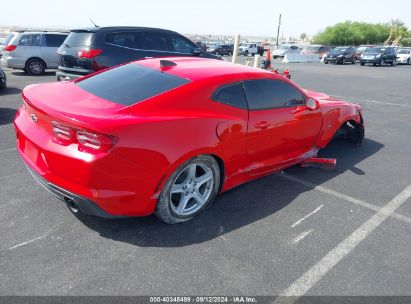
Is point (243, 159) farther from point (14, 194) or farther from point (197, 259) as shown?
point (14, 194)

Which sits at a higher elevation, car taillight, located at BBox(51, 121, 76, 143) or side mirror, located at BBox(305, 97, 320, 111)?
side mirror, located at BBox(305, 97, 320, 111)

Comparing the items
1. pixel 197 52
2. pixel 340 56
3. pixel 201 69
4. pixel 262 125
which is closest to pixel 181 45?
pixel 197 52

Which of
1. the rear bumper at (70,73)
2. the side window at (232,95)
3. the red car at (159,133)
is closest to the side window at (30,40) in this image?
the rear bumper at (70,73)

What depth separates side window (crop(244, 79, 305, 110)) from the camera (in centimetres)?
363

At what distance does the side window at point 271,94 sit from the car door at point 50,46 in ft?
38.0

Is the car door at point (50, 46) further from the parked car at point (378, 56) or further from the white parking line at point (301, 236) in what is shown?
the parked car at point (378, 56)

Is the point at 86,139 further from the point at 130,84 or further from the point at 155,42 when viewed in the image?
the point at 155,42

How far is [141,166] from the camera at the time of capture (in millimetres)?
2695

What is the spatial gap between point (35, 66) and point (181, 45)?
729 cm

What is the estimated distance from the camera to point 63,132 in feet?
8.80

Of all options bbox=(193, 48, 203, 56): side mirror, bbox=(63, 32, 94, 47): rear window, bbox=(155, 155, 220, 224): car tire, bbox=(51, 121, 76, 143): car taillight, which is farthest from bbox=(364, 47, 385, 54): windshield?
bbox=(51, 121, 76, 143): car taillight

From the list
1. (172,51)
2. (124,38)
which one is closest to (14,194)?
(124,38)

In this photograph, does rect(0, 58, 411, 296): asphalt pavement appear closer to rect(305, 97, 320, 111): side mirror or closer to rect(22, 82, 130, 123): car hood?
rect(305, 97, 320, 111): side mirror

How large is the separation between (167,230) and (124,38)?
5935mm
